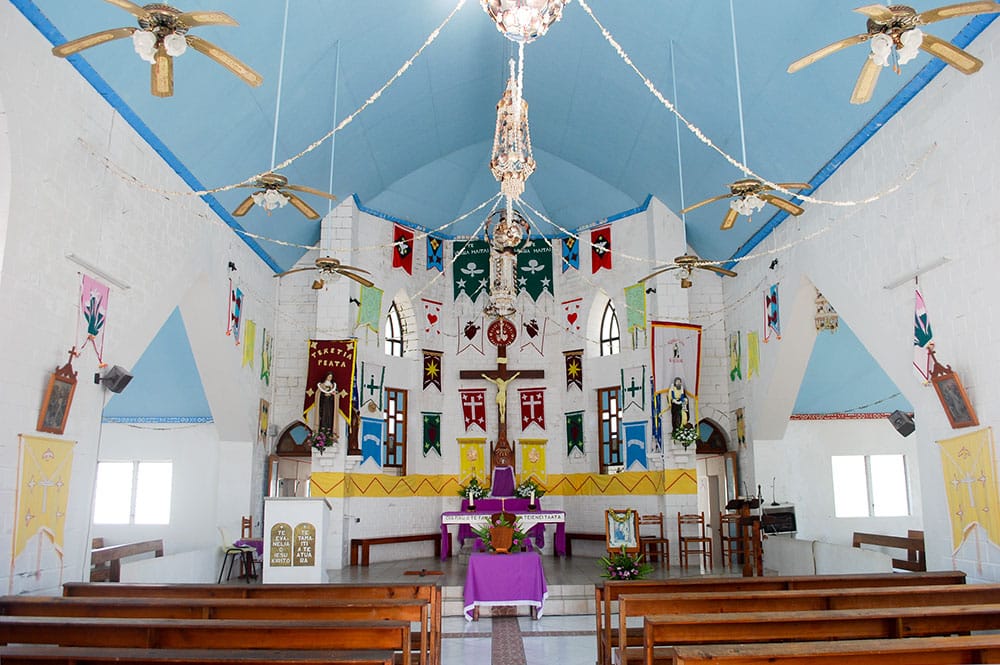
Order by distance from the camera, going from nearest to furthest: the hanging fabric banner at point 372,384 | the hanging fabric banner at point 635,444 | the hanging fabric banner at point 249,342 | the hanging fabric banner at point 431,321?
1. the hanging fabric banner at point 249,342
2. the hanging fabric banner at point 372,384
3. the hanging fabric banner at point 635,444
4. the hanging fabric banner at point 431,321

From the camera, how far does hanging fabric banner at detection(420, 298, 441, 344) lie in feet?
48.8

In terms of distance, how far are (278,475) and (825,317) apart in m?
9.62

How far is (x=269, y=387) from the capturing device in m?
13.4

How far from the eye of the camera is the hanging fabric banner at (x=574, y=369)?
48.2 feet

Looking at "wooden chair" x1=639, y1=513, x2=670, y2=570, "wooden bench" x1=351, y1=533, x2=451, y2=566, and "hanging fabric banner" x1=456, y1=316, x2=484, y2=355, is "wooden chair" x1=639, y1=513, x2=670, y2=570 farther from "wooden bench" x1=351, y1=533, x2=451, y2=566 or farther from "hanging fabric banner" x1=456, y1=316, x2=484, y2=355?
"hanging fabric banner" x1=456, y1=316, x2=484, y2=355

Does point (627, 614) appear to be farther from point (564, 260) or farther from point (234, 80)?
point (564, 260)

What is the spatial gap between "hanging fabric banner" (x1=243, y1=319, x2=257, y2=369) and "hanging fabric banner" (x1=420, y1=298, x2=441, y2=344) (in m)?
3.40

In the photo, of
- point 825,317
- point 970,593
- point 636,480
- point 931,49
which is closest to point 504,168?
point 931,49

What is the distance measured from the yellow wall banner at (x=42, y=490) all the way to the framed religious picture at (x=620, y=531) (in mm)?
6426

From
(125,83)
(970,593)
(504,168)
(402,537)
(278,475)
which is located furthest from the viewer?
(278,475)

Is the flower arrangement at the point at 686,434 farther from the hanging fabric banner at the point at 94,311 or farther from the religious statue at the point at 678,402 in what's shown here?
the hanging fabric banner at the point at 94,311

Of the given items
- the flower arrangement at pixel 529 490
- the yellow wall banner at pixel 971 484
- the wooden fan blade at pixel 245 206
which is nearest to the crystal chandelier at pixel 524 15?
the wooden fan blade at pixel 245 206

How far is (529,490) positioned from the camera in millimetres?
13055

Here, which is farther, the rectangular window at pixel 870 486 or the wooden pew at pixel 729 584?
the rectangular window at pixel 870 486
